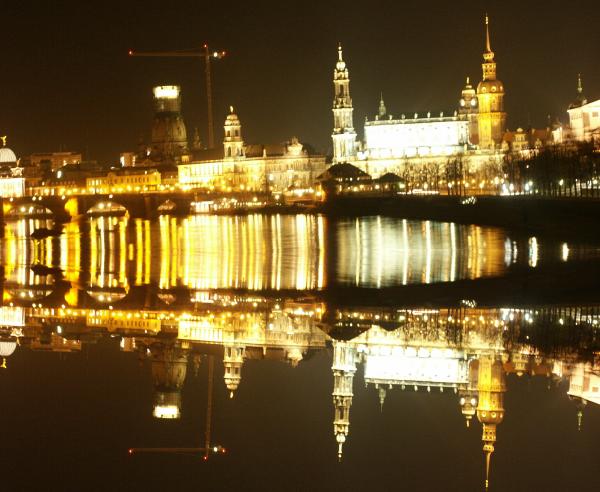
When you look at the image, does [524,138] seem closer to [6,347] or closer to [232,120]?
[232,120]

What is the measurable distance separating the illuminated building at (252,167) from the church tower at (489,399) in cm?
11911

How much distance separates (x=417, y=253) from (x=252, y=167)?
107853mm

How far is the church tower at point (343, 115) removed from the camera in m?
133

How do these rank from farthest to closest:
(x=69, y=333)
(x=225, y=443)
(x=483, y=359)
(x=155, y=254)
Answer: (x=155, y=254) < (x=69, y=333) < (x=483, y=359) < (x=225, y=443)

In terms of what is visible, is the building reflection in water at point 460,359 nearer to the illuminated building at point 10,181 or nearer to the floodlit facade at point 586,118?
the floodlit facade at point 586,118

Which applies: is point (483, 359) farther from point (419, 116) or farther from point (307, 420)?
point (419, 116)

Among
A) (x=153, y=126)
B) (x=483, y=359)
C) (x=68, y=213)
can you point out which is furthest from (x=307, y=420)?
(x=153, y=126)

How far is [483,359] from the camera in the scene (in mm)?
14719

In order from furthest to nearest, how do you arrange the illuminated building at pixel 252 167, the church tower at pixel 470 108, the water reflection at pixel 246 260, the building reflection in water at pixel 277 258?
the illuminated building at pixel 252 167
the church tower at pixel 470 108
the building reflection in water at pixel 277 258
the water reflection at pixel 246 260

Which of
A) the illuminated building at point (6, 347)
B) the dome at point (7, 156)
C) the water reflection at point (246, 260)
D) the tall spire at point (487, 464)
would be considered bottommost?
the tall spire at point (487, 464)

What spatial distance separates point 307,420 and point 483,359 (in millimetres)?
3452

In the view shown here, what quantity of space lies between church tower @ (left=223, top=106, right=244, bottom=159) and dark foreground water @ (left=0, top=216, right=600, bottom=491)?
4788 inches

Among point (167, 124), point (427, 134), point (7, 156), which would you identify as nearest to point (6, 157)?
point (7, 156)

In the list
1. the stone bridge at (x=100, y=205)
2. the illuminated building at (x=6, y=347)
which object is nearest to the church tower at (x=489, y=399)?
the illuminated building at (x=6, y=347)
